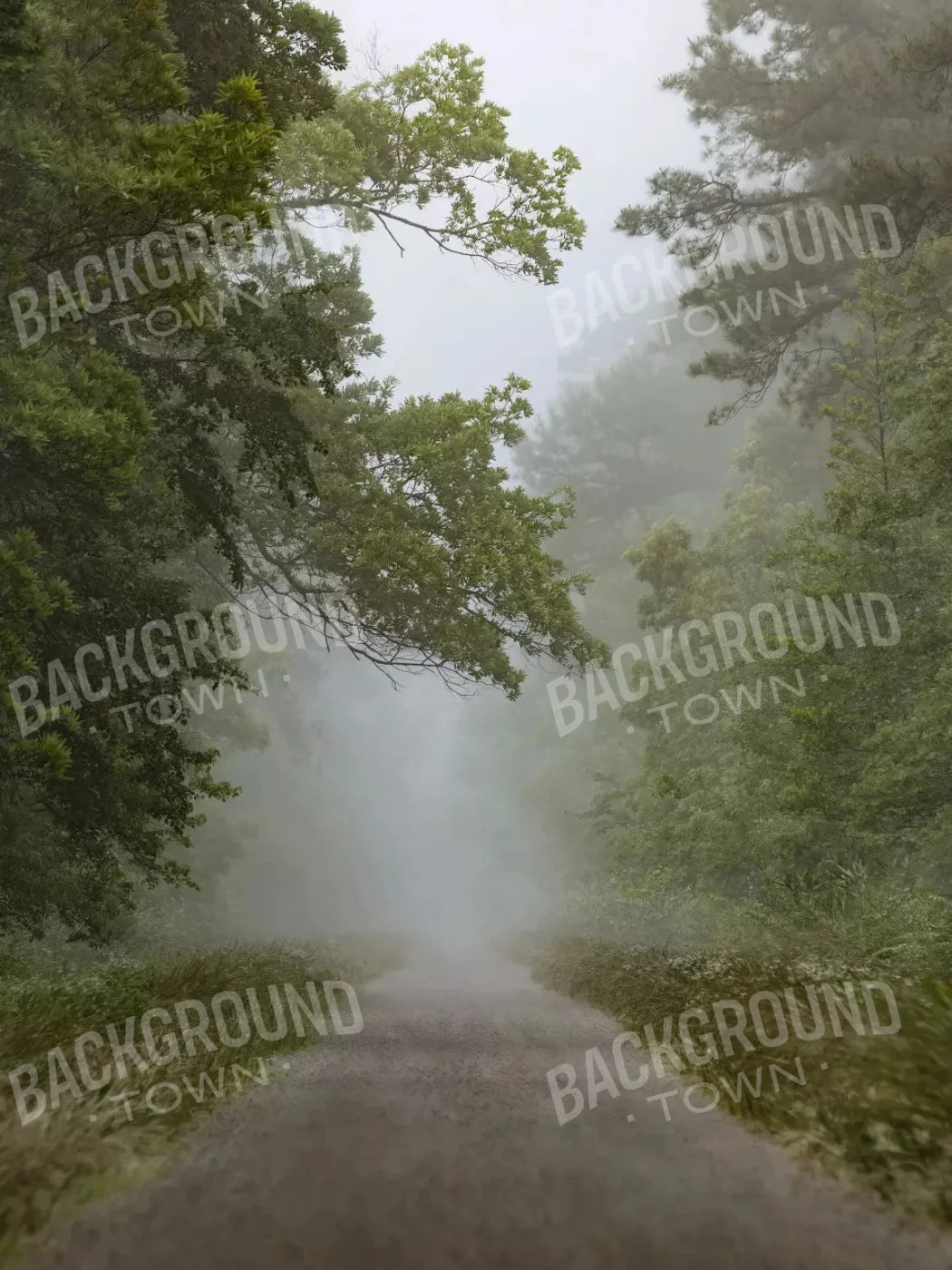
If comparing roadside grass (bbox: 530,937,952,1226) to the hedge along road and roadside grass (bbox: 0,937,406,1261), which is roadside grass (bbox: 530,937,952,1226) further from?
roadside grass (bbox: 0,937,406,1261)

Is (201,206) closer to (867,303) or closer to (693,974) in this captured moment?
(693,974)

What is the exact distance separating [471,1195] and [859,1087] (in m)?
2.59

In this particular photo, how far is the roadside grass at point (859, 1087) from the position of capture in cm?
450

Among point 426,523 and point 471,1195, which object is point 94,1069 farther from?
point 426,523

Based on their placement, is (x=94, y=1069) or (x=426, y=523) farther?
(x=426, y=523)

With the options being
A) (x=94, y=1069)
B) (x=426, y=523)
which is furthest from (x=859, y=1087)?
(x=426, y=523)

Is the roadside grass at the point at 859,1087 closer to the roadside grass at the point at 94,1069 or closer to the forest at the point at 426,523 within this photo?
the forest at the point at 426,523

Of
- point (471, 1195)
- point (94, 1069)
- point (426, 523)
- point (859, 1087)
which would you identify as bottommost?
point (859, 1087)

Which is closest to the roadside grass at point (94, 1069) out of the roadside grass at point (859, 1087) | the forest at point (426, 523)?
the forest at point (426, 523)

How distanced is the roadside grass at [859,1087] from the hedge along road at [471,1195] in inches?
8.3

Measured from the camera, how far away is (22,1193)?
4.33m

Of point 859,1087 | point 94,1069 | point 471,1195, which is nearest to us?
point 471,1195

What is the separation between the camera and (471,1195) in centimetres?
461

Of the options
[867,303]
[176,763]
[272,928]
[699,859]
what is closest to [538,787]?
[272,928]
